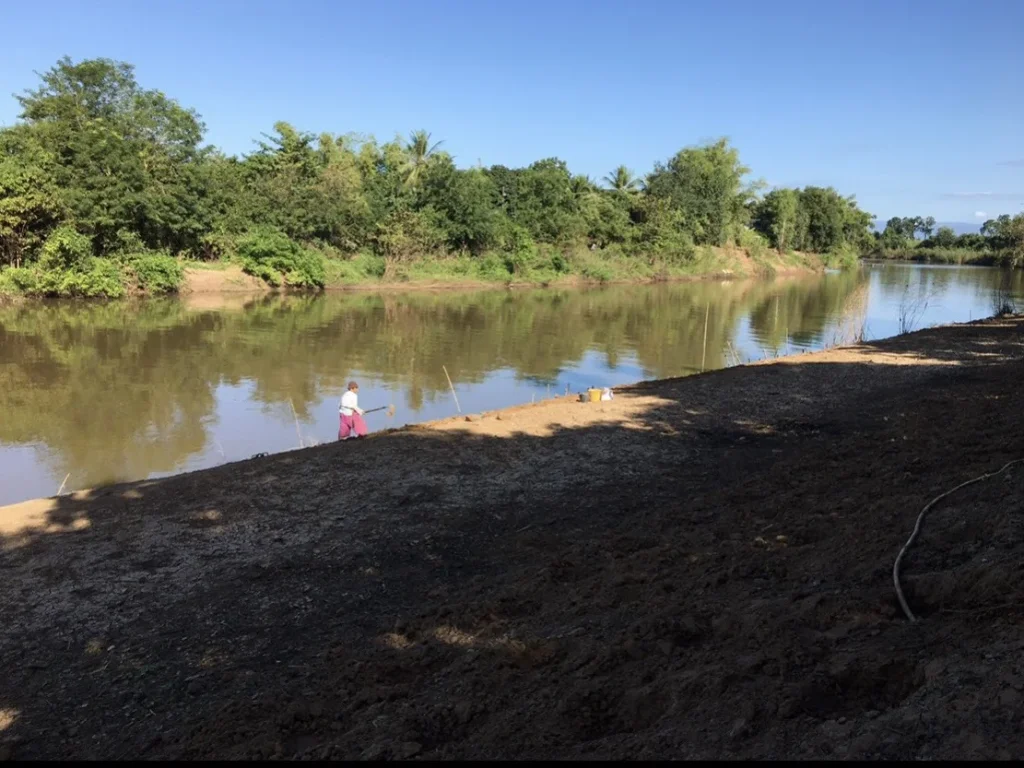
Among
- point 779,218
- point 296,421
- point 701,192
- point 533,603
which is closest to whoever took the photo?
point 533,603

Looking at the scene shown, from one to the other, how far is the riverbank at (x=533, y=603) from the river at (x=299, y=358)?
12.7 feet

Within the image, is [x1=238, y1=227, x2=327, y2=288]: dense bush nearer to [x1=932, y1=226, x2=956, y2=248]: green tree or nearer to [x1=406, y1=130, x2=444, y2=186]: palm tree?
[x1=406, y1=130, x2=444, y2=186]: palm tree

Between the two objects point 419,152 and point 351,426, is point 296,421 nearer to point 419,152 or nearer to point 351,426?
point 351,426

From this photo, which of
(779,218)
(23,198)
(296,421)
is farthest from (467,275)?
(779,218)

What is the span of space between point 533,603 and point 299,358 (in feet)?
51.7

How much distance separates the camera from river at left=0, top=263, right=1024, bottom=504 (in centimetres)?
1150

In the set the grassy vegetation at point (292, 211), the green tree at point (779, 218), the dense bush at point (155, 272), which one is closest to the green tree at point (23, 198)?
the grassy vegetation at point (292, 211)

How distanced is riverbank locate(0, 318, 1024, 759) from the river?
3.86m

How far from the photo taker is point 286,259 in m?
37.3

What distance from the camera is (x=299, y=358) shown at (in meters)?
19.0

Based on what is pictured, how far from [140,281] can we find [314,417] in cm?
2388

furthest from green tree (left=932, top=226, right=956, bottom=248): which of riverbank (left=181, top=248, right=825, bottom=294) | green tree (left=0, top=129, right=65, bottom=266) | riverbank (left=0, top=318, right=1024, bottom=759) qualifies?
riverbank (left=0, top=318, right=1024, bottom=759)

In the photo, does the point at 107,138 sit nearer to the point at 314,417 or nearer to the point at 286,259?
the point at 286,259

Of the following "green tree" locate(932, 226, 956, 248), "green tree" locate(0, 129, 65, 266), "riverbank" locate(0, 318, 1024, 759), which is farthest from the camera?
"green tree" locate(932, 226, 956, 248)
